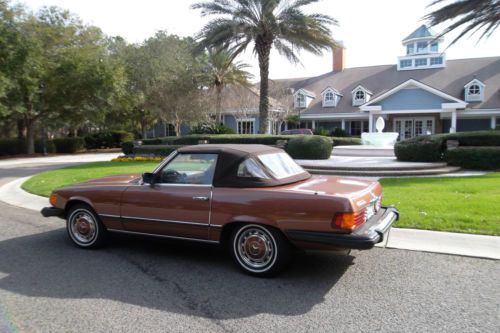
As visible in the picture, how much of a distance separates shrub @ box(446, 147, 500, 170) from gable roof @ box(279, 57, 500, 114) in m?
19.3

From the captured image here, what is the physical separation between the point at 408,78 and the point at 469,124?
21.9 feet

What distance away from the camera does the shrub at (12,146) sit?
2974 centimetres

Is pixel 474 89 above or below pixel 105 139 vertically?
above

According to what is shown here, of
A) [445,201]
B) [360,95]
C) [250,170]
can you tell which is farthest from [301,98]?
[250,170]

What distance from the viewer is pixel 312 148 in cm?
1675

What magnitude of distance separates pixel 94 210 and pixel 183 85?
27.9 metres

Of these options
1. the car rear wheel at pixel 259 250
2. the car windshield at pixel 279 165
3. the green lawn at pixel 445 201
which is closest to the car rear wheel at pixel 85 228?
the green lawn at pixel 445 201

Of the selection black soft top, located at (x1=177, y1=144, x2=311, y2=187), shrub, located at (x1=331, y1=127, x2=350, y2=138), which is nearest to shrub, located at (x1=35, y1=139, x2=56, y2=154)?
shrub, located at (x1=331, y1=127, x2=350, y2=138)

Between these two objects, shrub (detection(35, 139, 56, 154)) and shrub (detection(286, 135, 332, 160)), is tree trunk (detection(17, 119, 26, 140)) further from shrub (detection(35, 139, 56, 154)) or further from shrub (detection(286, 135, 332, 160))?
shrub (detection(286, 135, 332, 160))

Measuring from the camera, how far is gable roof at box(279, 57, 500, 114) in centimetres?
3269

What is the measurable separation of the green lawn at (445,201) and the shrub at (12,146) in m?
20.5

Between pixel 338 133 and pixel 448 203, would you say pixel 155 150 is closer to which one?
pixel 448 203

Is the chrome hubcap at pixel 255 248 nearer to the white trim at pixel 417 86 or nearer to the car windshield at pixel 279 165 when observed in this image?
the car windshield at pixel 279 165

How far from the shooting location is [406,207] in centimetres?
793
